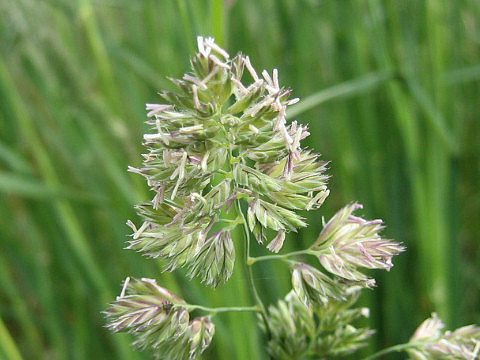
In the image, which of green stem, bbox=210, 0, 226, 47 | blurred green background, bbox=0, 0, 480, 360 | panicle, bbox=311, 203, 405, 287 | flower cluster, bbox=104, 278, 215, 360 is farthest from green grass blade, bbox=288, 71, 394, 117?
flower cluster, bbox=104, 278, 215, 360

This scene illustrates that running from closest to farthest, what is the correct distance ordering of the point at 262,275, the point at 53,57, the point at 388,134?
the point at 262,275, the point at 388,134, the point at 53,57

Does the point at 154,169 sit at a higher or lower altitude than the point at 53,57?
lower

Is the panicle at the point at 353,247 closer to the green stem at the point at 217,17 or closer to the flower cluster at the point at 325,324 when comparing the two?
the flower cluster at the point at 325,324

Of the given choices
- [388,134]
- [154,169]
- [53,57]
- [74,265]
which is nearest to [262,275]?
[74,265]

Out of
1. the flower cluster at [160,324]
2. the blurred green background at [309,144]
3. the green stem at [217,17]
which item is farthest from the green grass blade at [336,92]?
the flower cluster at [160,324]

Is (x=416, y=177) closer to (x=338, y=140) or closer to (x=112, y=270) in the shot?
(x=338, y=140)

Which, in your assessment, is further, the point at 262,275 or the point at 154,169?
the point at 262,275

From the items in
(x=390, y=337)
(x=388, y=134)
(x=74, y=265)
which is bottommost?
(x=390, y=337)
